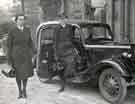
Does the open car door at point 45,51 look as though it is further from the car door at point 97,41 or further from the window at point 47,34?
the car door at point 97,41

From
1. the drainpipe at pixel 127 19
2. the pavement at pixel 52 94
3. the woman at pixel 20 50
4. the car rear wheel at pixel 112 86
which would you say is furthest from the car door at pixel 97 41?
the drainpipe at pixel 127 19

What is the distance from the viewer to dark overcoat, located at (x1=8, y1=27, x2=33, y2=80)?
17.4ft

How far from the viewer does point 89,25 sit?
6.48 m

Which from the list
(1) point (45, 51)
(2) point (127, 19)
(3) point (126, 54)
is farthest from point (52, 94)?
(2) point (127, 19)

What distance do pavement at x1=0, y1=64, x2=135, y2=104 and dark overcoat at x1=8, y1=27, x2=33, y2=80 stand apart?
69cm

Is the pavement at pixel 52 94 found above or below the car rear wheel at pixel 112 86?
below

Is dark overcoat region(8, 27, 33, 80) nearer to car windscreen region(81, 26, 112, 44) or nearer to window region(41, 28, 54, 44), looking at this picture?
window region(41, 28, 54, 44)

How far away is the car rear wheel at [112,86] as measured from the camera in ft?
16.8

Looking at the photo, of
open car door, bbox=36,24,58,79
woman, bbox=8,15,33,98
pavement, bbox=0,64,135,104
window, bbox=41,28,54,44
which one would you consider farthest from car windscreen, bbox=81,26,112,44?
woman, bbox=8,15,33,98

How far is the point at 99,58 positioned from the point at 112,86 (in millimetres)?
806

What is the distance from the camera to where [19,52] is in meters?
5.31

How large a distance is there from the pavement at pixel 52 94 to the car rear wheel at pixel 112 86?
23 cm

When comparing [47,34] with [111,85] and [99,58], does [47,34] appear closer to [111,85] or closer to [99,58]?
[99,58]

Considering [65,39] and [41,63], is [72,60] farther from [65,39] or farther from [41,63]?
[41,63]
